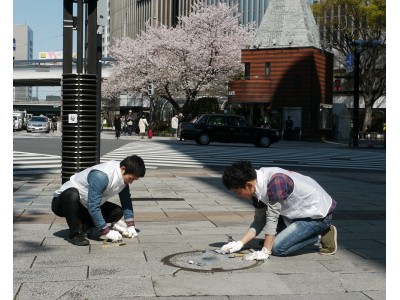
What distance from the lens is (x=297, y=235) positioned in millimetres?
6160

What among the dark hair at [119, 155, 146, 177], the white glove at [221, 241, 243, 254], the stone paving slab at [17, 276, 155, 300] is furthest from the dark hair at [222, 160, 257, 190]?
the stone paving slab at [17, 276, 155, 300]

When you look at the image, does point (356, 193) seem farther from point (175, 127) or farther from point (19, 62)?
point (19, 62)

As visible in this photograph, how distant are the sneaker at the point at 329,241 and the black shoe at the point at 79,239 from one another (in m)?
2.48

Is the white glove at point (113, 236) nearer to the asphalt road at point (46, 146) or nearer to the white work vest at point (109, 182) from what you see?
the white work vest at point (109, 182)

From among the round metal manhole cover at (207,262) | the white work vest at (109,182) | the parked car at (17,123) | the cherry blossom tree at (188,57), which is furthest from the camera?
the parked car at (17,123)

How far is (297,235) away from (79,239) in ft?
7.59

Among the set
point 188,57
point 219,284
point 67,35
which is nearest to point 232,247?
point 219,284

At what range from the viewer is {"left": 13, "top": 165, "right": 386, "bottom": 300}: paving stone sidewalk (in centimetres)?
489

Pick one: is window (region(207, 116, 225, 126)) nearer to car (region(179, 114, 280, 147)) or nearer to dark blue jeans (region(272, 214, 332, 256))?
car (region(179, 114, 280, 147))

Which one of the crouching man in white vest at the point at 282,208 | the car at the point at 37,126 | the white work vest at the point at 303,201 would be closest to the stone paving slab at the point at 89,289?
the crouching man in white vest at the point at 282,208

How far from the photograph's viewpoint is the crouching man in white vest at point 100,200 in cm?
637

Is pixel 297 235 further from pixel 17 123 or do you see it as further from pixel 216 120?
pixel 17 123

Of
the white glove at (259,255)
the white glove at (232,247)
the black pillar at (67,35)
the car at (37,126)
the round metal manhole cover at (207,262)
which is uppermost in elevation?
the black pillar at (67,35)

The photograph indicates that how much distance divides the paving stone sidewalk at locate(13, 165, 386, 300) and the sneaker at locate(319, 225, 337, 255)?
9cm
